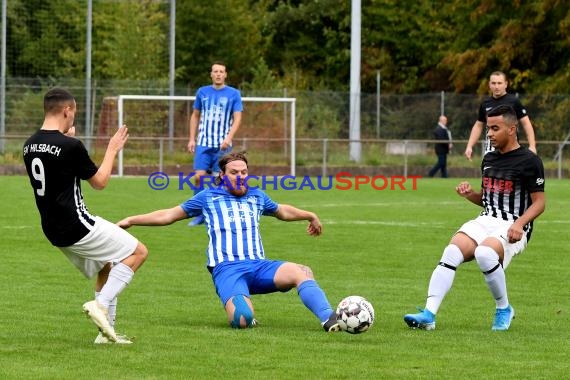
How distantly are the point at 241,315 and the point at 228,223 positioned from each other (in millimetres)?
804

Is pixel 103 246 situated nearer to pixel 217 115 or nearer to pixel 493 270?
pixel 493 270

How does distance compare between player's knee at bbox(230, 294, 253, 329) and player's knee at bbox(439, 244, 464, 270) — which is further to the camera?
player's knee at bbox(439, 244, 464, 270)

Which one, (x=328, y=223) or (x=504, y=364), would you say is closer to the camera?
(x=504, y=364)

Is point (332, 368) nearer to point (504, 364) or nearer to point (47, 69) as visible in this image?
point (504, 364)

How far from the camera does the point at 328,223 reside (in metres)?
18.6

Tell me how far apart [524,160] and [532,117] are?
99.5 ft

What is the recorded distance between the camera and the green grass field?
7508 millimetres

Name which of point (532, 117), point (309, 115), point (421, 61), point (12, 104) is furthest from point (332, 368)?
point (421, 61)

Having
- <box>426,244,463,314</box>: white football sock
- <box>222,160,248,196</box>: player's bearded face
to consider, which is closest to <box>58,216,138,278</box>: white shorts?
<box>222,160,248,196</box>: player's bearded face

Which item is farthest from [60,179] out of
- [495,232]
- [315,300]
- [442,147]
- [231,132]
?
[442,147]

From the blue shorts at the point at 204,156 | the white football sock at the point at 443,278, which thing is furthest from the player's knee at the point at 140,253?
the blue shorts at the point at 204,156

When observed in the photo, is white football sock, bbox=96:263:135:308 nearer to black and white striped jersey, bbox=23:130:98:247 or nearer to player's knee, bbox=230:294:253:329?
black and white striped jersey, bbox=23:130:98:247

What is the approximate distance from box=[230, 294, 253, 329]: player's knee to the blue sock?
38 centimetres

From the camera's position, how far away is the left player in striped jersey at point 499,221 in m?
9.30
